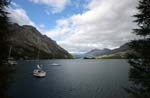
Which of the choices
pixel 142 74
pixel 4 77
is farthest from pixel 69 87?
pixel 4 77

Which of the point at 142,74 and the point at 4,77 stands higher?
the point at 4,77

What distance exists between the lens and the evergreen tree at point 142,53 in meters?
20.6

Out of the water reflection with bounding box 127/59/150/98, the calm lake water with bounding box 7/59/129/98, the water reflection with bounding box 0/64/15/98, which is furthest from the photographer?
the calm lake water with bounding box 7/59/129/98

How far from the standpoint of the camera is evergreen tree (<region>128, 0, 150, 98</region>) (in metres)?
20.6

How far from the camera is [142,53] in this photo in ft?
68.3

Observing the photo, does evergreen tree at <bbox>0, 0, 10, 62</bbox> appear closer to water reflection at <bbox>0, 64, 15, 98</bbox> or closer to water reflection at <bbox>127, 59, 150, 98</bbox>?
water reflection at <bbox>0, 64, 15, 98</bbox>

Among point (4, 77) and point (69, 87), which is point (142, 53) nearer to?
point (4, 77)

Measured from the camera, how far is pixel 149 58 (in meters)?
20.5

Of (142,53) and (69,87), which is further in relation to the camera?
(69,87)

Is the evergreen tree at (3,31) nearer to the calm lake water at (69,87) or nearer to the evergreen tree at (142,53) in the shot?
the calm lake water at (69,87)

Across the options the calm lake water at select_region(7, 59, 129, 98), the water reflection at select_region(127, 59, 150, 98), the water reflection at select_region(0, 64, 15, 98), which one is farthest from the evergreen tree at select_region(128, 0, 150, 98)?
the water reflection at select_region(0, 64, 15, 98)

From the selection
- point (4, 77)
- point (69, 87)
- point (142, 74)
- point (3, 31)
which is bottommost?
point (69, 87)

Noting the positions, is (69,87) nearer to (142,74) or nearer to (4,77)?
(142,74)

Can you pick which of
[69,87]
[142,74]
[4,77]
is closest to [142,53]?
[142,74]
